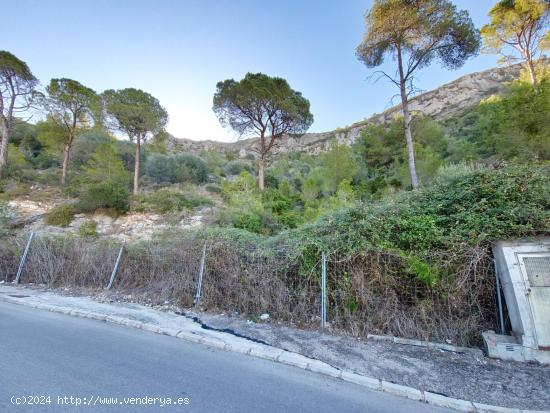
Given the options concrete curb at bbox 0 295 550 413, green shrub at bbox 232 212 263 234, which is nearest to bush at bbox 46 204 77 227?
green shrub at bbox 232 212 263 234

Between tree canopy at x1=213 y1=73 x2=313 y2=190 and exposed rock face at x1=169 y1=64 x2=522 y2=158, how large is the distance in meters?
19.4

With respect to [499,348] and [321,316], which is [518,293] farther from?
[321,316]

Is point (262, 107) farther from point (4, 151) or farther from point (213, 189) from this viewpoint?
point (4, 151)

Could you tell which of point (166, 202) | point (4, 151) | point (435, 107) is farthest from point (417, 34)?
point (435, 107)

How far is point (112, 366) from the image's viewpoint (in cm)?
262

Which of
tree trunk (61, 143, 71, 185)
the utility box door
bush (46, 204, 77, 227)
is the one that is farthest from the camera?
tree trunk (61, 143, 71, 185)

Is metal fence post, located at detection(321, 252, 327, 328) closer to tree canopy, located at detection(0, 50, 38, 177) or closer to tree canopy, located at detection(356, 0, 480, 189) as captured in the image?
tree canopy, located at detection(356, 0, 480, 189)

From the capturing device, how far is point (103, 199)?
Answer: 515 inches

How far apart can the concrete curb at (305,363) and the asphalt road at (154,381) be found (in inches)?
3.7

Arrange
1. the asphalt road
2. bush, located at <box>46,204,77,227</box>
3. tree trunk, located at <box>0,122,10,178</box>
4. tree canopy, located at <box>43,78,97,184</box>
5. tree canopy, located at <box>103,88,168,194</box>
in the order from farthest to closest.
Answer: tree canopy, located at <box>43,78,97,184</box> < tree trunk, located at <box>0,122,10,178</box> < tree canopy, located at <box>103,88,168,194</box> < bush, located at <box>46,204,77,227</box> < the asphalt road

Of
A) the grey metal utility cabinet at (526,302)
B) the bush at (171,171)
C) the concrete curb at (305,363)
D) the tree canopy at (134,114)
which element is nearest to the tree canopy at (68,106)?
the tree canopy at (134,114)

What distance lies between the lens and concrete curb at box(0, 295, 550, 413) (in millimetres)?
2326

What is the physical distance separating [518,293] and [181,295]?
19.7 ft

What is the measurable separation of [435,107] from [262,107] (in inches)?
1755
